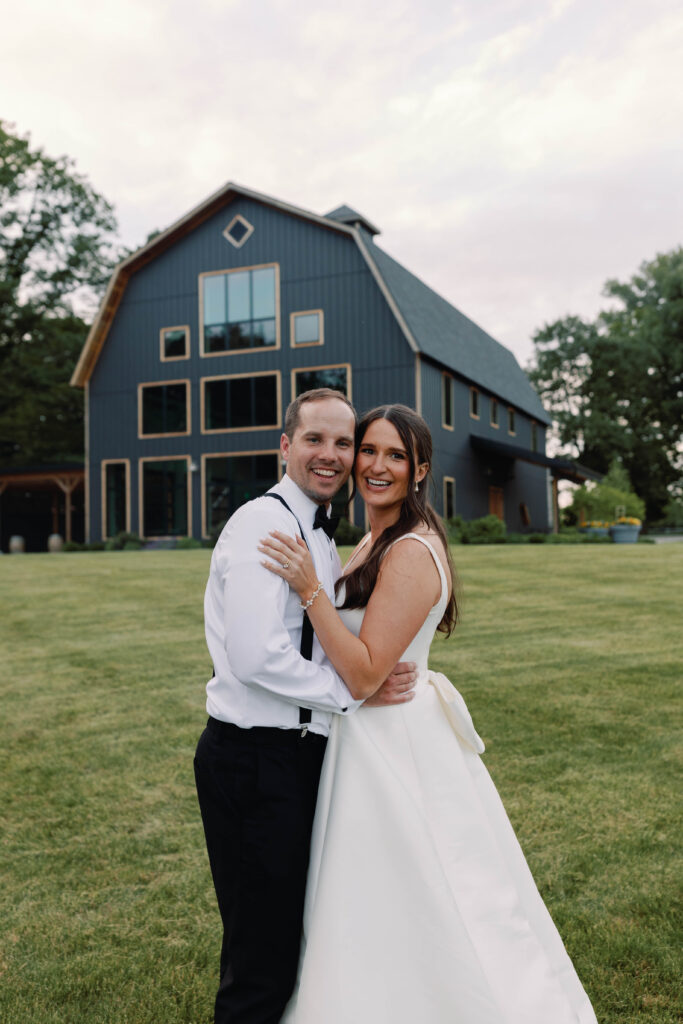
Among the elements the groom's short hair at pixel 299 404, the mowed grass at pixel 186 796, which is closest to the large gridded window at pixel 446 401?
the mowed grass at pixel 186 796

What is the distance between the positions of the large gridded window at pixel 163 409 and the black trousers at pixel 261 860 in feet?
83.3

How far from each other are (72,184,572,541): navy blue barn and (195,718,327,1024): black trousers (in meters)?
20.9

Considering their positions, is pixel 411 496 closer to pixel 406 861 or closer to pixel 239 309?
pixel 406 861

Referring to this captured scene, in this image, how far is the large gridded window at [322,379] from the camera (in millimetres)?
24500

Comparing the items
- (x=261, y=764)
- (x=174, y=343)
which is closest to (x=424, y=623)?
(x=261, y=764)

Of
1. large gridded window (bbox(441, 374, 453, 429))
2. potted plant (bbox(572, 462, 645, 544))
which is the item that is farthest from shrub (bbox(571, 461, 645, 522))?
large gridded window (bbox(441, 374, 453, 429))

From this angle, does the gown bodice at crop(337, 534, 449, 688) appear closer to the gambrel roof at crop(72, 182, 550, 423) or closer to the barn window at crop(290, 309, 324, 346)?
the gambrel roof at crop(72, 182, 550, 423)

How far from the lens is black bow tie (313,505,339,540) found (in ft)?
7.34

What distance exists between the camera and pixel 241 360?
26.0m

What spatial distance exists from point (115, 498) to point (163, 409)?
12.1 ft

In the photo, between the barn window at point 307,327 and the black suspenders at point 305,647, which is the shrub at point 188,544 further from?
the black suspenders at point 305,647

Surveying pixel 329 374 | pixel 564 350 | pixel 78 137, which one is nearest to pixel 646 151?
pixel 329 374

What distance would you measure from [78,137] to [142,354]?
1772cm

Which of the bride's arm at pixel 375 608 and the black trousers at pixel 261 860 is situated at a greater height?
the bride's arm at pixel 375 608
